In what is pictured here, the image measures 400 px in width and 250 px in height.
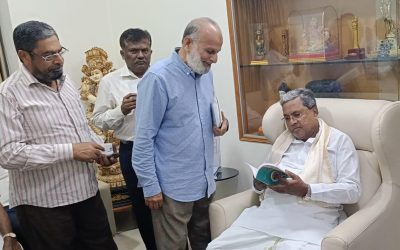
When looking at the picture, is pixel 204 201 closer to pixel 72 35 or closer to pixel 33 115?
pixel 33 115

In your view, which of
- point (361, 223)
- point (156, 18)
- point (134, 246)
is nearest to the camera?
point (361, 223)

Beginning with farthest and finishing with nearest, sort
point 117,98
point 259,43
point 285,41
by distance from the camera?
point 259,43
point 285,41
point 117,98

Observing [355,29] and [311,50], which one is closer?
[355,29]

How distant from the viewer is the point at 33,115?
1580 mm

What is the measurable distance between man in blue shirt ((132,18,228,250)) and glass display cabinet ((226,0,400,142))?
751 mm

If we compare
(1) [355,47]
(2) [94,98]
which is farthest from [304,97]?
(2) [94,98]

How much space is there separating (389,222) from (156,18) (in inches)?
84.6

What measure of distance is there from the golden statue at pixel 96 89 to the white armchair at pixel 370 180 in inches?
50.3

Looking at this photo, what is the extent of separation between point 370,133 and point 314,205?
1.32 feet

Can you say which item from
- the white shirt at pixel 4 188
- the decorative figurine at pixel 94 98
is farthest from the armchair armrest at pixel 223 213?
the white shirt at pixel 4 188

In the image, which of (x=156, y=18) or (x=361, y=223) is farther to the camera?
(x=156, y=18)

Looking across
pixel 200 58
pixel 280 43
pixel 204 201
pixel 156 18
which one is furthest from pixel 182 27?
pixel 204 201

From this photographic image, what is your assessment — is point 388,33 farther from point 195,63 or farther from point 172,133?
point 172,133

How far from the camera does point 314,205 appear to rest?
5.49 feet
